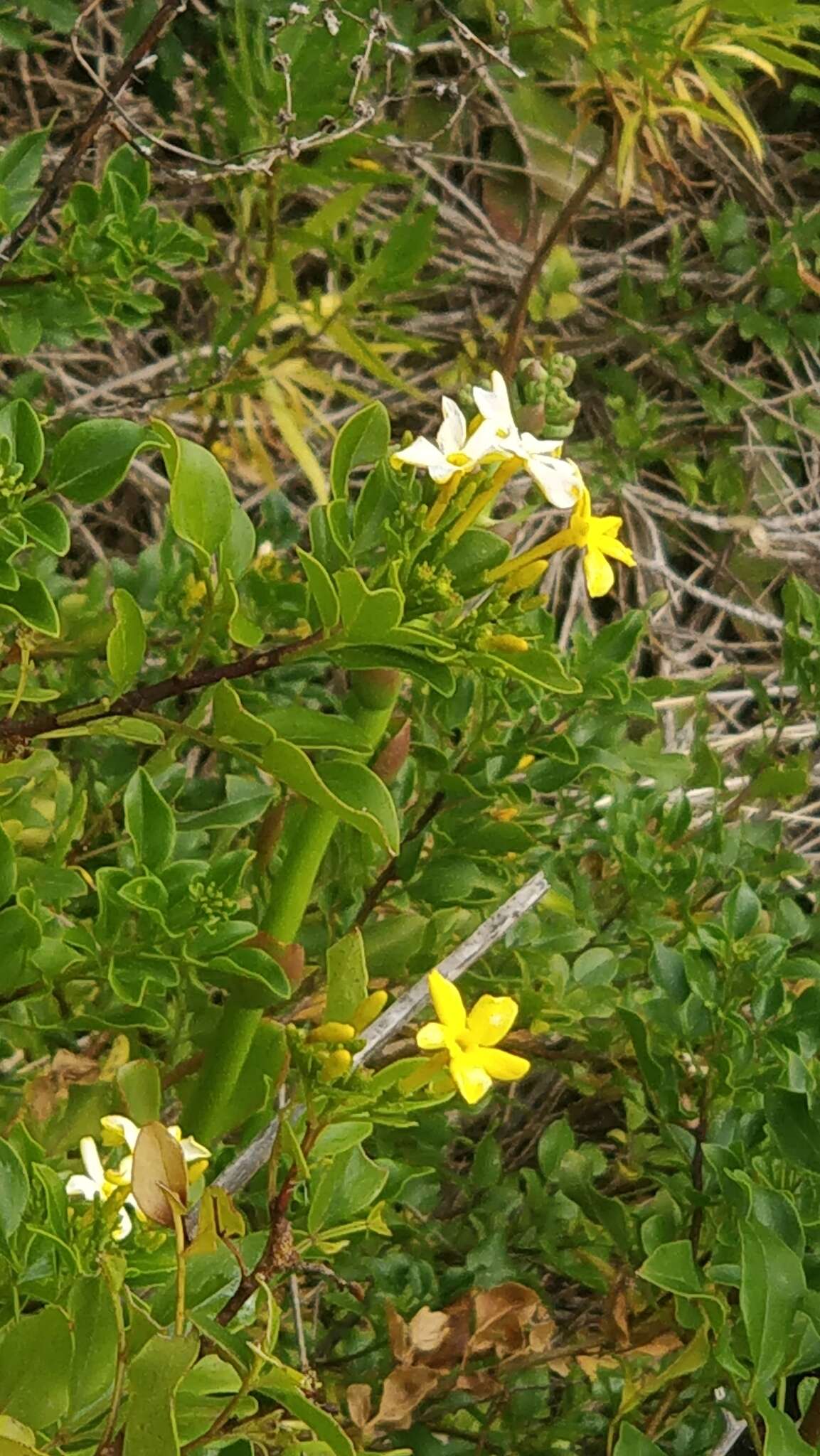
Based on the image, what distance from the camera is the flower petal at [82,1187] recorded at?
500 millimetres

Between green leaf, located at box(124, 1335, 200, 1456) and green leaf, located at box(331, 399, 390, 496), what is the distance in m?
0.29

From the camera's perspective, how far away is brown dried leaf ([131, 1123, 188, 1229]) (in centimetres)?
39

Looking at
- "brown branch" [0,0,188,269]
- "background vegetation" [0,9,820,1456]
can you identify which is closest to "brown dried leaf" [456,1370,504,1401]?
"background vegetation" [0,9,820,1456]

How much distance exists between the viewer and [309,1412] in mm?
398

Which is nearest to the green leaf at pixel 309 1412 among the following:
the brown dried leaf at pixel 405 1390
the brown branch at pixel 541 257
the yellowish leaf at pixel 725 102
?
the brown dried leaf at pixel 405 1390

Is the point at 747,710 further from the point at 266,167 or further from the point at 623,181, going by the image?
the point at 266,167

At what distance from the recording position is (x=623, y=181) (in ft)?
4.35

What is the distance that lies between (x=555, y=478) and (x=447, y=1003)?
0.66 ft

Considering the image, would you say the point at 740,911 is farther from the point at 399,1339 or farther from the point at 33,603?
the point at 33,603

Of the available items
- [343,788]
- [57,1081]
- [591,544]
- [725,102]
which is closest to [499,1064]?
[343,788]

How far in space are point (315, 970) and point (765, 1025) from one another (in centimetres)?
27

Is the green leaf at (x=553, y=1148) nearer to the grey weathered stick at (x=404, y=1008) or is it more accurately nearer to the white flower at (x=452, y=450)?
the grey weathered stick at (x=404, y=1008)

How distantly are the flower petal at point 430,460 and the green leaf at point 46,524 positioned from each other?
0.42ft

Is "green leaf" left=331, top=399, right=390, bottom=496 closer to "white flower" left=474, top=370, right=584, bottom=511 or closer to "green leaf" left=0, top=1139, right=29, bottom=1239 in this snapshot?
"white flower" left=474, top=370, right=584, bottom=511
